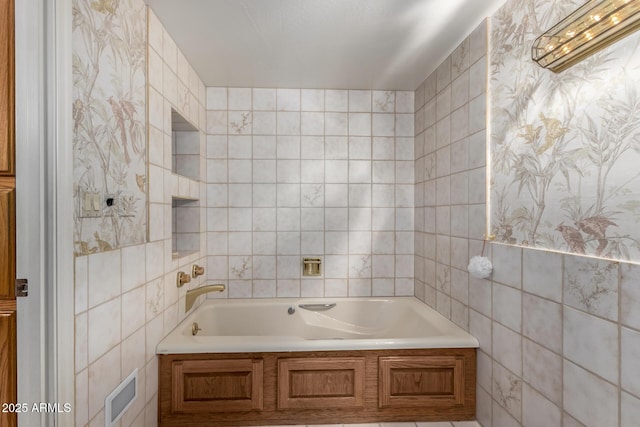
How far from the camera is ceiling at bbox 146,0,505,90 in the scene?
157 centimetres

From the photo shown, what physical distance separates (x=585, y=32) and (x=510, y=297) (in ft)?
3.48

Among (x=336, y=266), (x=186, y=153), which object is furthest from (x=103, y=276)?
(x=336, y=266)

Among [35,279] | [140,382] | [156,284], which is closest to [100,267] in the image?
[35,279]

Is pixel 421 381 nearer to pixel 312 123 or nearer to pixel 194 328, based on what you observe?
pixel 194 328

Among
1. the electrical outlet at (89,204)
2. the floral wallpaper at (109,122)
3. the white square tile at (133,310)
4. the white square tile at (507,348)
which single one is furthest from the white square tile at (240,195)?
the white square tile at (507,348)

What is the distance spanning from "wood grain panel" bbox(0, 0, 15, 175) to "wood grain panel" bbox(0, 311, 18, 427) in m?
0.43

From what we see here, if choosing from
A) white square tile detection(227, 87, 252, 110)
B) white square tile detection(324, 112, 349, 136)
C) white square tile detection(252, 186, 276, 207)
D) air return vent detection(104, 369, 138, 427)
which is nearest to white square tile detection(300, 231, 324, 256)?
white square tile detection(252, 186, 276, 207)

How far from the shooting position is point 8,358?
93cm

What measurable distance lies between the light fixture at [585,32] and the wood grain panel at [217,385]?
189cm

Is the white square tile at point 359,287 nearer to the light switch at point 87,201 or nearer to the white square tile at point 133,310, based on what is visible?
the white square tile at point 133,310

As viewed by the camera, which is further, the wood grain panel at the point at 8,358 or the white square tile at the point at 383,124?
the white square tile at the point at 383,124

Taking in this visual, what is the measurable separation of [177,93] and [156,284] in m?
1.14

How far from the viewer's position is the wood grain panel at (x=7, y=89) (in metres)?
0.92

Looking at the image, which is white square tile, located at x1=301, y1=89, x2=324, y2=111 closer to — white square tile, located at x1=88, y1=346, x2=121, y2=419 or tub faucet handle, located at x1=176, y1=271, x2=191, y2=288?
tub faucet handle, located at x1=176, y1=271, x2=191, y2=288
